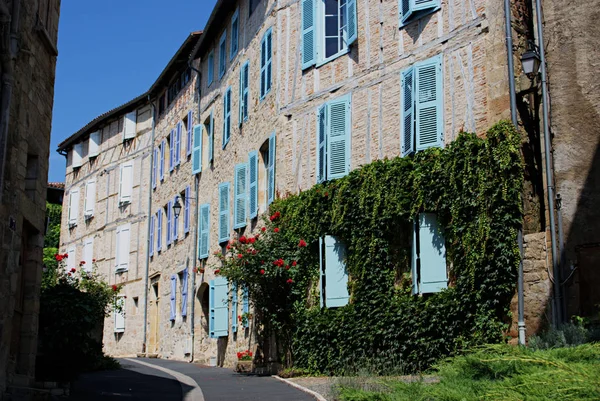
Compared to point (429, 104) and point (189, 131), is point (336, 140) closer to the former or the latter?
point (429, 104)

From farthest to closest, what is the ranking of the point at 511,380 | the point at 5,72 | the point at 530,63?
the point at 530,63
the point at 5,72
the point at 511,380

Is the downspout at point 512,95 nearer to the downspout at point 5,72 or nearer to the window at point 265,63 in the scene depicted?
the window at point 265,63

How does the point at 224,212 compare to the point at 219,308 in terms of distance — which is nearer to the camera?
the point at 219,308

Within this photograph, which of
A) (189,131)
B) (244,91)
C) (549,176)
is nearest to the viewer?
(549,176)

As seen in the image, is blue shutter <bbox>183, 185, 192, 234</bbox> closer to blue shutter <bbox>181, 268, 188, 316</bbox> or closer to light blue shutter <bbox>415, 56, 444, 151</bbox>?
blue shutter <bbox>181, 268, 188, 316</bbox>

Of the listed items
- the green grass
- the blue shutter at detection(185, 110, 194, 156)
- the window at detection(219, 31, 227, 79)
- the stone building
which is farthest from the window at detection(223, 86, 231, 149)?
the green grass

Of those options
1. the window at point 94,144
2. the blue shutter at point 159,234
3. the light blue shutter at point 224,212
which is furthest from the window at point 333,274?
the window at point 94,144

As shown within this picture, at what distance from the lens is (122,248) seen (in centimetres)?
2995

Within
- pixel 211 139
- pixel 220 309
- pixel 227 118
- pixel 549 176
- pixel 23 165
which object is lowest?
pixel 220 309

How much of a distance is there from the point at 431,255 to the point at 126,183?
19587 millimetres

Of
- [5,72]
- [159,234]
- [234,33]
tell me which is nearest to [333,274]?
[5,72]

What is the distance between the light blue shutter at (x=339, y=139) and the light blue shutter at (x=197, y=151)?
8.70 metres

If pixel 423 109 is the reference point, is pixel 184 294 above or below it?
below

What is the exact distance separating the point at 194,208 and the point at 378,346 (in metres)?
11.1
